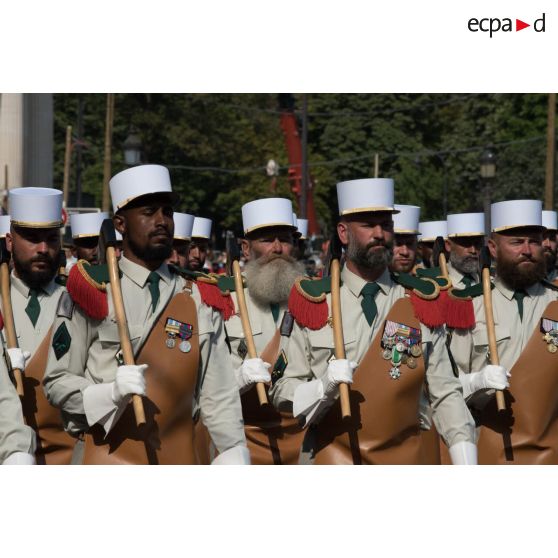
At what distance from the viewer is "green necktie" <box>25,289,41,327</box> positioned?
Result: 30.9 feet

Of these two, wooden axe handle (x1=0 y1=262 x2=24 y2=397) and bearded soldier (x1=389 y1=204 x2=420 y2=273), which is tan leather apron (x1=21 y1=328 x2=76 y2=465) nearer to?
wooden axe handle (x1=0 y1=262 x2=24 y2=397)

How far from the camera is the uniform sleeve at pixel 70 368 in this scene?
642cm

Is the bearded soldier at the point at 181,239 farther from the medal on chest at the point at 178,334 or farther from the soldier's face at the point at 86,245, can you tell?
the medal on chest at the point at 178,334

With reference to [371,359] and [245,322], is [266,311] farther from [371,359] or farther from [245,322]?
[371,359]

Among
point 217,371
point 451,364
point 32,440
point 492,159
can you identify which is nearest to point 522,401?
point 451,364

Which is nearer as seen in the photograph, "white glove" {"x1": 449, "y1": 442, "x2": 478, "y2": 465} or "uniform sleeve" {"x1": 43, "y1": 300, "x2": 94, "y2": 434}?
"uniform sleeve" {"x1": 43, "y1": 300, "x2": 94, "y2": 434}

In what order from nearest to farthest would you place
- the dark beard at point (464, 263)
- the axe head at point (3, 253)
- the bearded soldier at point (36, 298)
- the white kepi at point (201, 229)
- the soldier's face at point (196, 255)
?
the axe head at point (3, 253) → the bearded soldier at point (36, 298) → the soldier's face at point (196, 255) → the white kepi at point (201, 229) → the dark beard at point (464, 263)

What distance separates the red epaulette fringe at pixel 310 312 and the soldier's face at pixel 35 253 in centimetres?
219

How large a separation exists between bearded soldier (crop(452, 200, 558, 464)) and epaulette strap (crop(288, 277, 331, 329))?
1143 millimetres

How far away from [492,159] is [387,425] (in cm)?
1892

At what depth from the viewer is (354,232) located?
285 inches

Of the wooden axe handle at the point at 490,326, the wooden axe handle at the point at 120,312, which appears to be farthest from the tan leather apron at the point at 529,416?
the wooden axe handle at the point at 120,312

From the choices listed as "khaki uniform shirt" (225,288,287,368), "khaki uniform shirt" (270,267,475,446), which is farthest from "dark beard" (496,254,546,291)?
"khaki uniform shirt" (225,288,287,368)

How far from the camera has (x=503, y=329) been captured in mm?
8344
